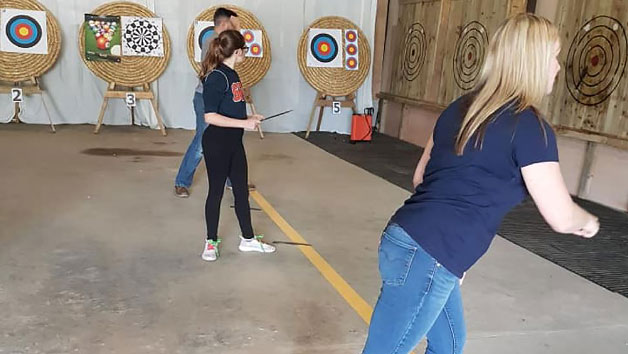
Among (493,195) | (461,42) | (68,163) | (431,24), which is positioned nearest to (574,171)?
(461,42)

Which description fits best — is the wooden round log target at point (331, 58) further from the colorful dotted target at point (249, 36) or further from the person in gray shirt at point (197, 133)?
the person in gray shirt at point (197, 133)

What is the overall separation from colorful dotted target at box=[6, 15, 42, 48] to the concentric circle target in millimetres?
3258

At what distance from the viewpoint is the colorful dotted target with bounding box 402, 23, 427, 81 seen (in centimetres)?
661

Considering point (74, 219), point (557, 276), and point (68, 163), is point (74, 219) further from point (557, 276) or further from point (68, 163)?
point (557, 276)

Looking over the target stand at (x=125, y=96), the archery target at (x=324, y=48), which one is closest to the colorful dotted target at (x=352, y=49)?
the archery target at (x=324, y=48)

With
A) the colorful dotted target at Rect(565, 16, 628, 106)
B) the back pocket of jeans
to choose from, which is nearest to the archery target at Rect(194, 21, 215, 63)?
the colorful dotted target at Rect(565, 16, 628, 106)

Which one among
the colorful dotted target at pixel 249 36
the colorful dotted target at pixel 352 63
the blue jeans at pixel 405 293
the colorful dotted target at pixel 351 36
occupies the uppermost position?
the colorful dotted target at pixel 351 36

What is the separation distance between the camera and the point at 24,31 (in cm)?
635

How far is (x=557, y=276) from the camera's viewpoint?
2760 mm

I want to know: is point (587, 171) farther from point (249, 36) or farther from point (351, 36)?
point (249, 36)

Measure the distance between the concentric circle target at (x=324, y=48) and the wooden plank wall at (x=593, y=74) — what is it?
10.2 feet

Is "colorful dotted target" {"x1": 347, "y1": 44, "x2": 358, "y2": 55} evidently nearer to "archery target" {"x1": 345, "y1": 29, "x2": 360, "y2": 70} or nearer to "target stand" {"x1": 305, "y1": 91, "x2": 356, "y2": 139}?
"archery target" {"x1": 345, "y1": 29, "x2": 360, "y2": 70}

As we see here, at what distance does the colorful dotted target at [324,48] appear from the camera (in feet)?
23.2

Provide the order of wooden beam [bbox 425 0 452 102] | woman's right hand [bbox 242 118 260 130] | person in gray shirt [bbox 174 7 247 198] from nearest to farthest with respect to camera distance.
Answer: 1. woman's right hand [bbox 242 118 260 130]
2. person in gray shirt [bbox 174 7 247 198]
3. wooden beam [bbox 425 0 452 102]
